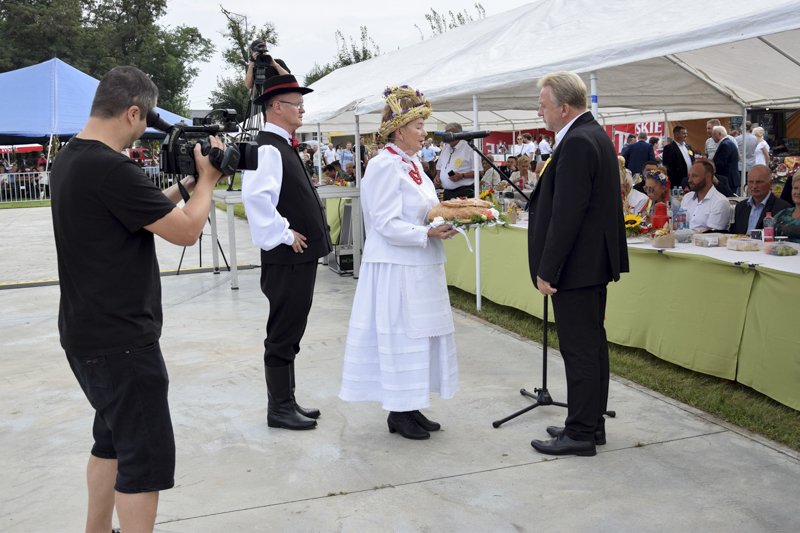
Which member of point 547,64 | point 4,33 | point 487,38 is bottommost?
point 547,64

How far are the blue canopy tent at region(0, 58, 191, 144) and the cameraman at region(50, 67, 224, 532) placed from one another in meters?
14.1

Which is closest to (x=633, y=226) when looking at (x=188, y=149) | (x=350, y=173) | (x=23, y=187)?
(x=188, y=149)

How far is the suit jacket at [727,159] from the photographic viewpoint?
10.1m

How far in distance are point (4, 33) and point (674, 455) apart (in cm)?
4771

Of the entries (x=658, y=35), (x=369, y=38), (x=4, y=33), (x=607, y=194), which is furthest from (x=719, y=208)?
(x=4, y=33)

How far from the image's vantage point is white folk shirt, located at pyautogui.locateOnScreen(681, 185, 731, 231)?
6023mm

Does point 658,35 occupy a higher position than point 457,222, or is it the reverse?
point 658,35

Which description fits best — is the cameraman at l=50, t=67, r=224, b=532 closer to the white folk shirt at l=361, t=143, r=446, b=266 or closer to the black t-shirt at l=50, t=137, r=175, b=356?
the black t-shirt at l=50, t=137, r=175, b=356

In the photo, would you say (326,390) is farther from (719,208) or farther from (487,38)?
(487,38)

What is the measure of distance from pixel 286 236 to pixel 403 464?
1.36m

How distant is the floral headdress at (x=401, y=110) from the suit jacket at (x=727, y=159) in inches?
317

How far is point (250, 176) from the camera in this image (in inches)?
144

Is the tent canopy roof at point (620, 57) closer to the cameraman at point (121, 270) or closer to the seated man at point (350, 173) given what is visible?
the seated man at point (350, 173)

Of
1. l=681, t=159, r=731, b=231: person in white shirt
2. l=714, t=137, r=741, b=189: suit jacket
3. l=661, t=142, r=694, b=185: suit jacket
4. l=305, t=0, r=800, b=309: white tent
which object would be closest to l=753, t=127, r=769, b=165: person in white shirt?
l=714, t=137, r=741, b=189: suit jacket
